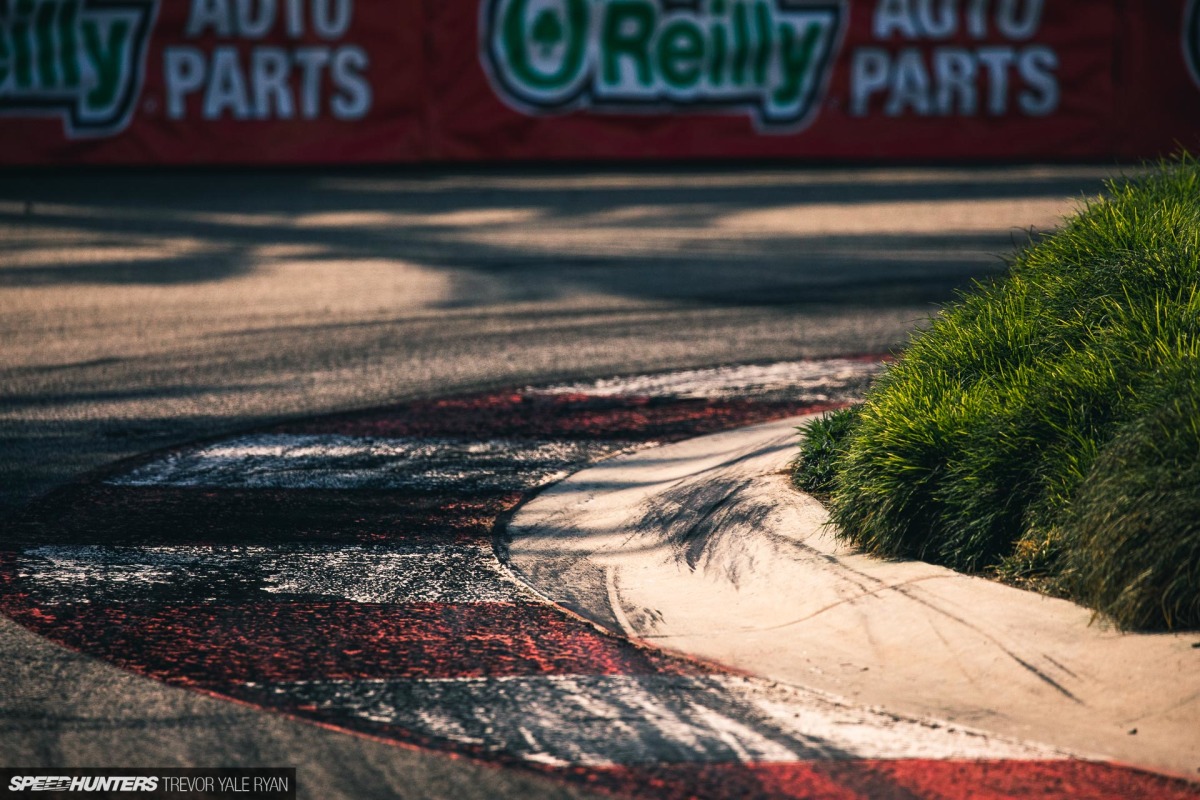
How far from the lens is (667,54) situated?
63.3 feet

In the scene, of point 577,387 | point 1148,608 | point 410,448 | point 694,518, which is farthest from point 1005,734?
point 577,387

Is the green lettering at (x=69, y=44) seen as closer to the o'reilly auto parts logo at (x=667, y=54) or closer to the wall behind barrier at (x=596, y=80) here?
the wall behind barrier at (x=596, y=80)

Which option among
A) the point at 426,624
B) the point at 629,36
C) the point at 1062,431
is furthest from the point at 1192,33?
the point at 426,624

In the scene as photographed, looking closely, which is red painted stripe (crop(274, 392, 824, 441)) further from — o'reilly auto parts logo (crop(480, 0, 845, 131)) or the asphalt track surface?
o'reilly auto parts logo (crop(480, 0, 845, 131))

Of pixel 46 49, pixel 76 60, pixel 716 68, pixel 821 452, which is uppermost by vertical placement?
pixel 46 49

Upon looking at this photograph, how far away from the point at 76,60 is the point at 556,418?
13121mm

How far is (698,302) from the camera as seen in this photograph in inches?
450

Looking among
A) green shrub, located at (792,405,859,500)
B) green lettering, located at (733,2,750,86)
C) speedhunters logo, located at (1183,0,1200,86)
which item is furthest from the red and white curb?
speedhunters logo, located at (1183,0,1200,86)

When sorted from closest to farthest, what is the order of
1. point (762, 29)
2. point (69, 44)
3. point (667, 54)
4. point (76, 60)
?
point (76, 60) → point (69, 44) → point (667, 54) → point (762, 29)

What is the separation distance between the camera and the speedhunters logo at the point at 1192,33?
62.7 feet

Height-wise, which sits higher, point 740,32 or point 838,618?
point 740,32

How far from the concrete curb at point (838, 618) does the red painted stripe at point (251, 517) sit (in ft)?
1.04

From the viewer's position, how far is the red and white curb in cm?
387

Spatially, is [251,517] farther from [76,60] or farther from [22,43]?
[22,43]
